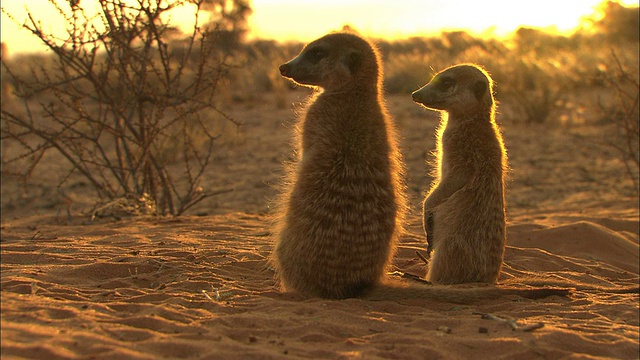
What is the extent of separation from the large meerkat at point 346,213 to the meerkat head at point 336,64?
149mm

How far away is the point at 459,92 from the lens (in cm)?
441

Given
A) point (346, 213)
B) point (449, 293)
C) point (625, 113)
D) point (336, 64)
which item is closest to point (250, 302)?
point (346, 213)

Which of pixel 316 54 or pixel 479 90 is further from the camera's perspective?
pixel 479 90

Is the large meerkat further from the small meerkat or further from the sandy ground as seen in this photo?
the small meerkat

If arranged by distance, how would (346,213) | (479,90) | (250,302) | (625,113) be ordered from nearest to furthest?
(250,302)
(346,213)
(479,90)
(625,113)

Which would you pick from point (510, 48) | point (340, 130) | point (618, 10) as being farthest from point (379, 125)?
point (618, 10)

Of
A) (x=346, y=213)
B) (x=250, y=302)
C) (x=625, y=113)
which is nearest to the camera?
(x=250, y=302)

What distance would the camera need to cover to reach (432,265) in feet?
13.5

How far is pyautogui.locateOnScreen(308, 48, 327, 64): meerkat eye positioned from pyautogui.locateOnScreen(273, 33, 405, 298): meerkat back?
0.17m

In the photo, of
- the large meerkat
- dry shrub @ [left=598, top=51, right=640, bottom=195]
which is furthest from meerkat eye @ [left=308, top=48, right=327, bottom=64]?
dry shrub @ [left=598, top=51, right=640, bottom=195]

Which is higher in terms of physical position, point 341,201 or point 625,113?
point 625,113

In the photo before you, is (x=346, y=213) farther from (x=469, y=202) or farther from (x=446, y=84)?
(x=446, y=84)

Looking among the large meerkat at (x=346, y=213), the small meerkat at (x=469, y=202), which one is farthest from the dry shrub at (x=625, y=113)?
the large meerkat at (x=346, y=213)

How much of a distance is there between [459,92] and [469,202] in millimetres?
779
